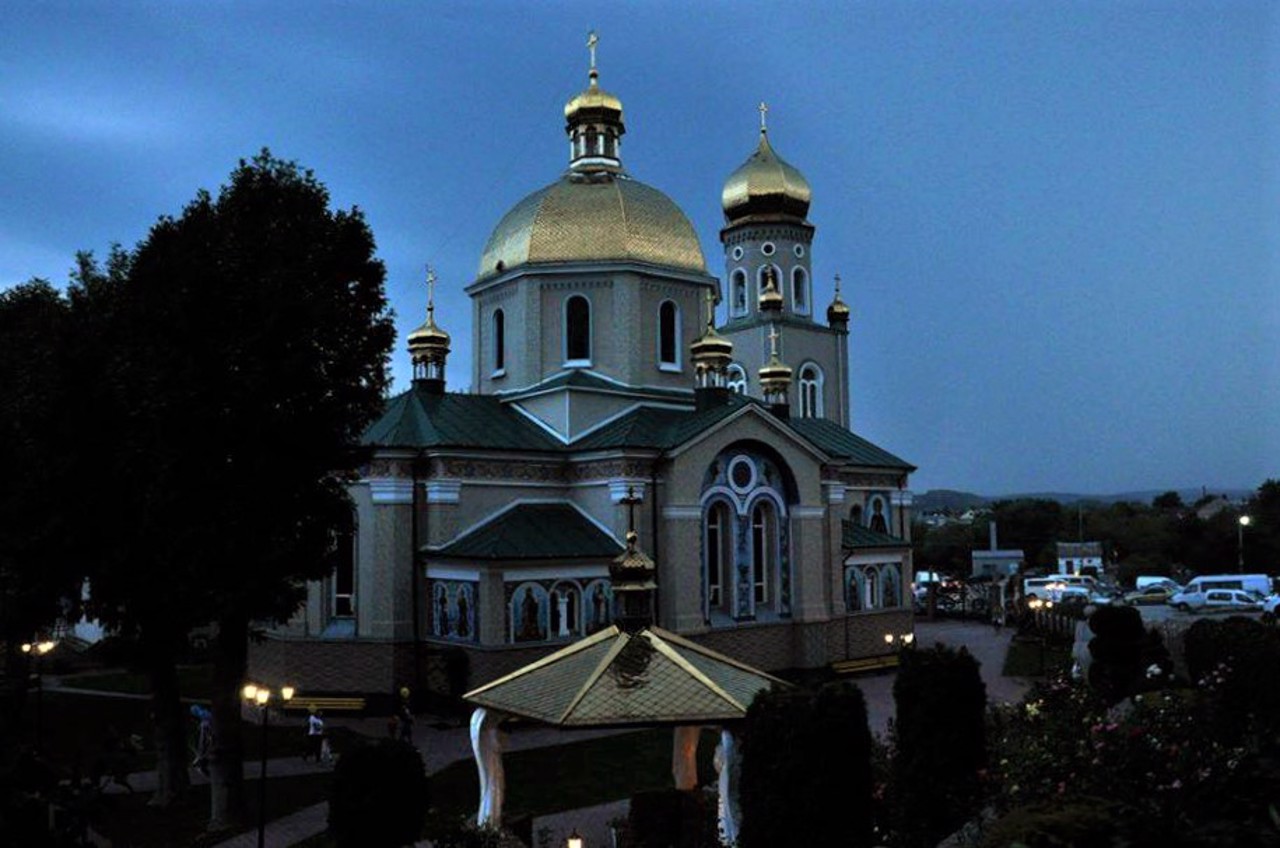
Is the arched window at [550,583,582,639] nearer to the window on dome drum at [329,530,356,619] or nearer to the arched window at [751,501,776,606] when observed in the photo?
the window on dome drum at [329,530,356,619]

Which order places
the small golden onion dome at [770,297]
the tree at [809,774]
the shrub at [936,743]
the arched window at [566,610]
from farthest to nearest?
the small golden onion dome at [770,297], the arched window at [566,610], the shrub at [936,743], the tree at [809,774]

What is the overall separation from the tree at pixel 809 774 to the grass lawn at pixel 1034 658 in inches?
652

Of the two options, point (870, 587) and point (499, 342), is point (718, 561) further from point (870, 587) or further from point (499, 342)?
point (499, 342)

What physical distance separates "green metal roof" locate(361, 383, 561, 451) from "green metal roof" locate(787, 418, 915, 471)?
1181 cm

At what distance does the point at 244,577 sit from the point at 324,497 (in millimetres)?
1714

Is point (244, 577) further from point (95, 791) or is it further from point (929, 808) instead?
point (95, 791)

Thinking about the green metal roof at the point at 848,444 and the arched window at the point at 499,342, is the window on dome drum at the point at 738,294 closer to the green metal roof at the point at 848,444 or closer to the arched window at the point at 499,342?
the green metal roof at the point at 848,444

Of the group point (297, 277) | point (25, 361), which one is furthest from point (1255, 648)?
point (25, 361)

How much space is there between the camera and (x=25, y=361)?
1856cm

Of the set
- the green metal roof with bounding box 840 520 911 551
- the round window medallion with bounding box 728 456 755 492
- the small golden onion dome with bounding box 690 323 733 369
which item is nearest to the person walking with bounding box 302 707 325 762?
the round window medallion with bounding box 728 456 755 492

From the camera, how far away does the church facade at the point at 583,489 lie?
2477 centimetres

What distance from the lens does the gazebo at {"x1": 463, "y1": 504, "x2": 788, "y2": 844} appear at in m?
12.0

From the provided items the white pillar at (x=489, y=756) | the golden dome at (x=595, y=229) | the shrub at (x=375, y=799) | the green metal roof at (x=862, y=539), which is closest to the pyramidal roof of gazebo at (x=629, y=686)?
the white pillar at (x=489, y=756)

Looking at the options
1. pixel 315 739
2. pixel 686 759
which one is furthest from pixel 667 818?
pixel 315 739
